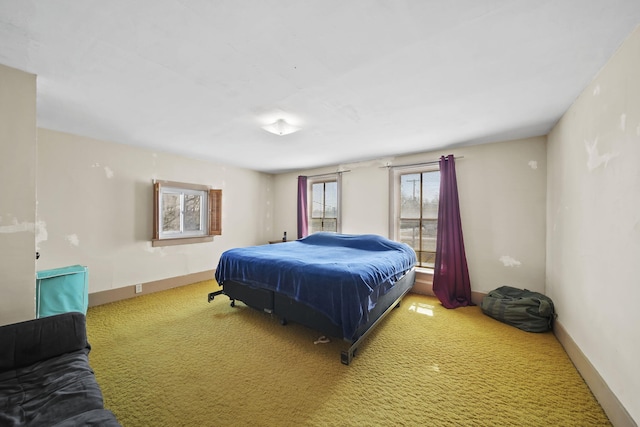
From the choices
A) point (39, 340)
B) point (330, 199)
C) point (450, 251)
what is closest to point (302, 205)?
point (330, 199)

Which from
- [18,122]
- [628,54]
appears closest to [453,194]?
[628,54]

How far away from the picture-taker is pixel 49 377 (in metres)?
1.30

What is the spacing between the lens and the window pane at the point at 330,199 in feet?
16.9

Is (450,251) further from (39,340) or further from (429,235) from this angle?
(39,340)

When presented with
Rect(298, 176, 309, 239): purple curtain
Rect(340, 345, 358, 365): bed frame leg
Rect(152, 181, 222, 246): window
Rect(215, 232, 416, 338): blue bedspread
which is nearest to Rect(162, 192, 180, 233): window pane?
Rect(152, 181, 222, 246): window

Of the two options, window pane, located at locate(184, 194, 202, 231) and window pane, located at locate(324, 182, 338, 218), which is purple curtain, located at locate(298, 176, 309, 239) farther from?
window pane, located at locate(184, 194, 202, 231)

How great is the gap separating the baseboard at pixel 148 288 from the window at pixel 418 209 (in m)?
3.78

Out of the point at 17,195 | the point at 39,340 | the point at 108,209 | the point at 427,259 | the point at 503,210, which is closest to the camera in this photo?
the point at 39,340

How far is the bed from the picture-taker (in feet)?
7.02

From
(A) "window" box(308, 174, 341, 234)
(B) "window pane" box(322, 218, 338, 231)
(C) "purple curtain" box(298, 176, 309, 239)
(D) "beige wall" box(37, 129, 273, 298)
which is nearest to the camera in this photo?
(D) "beige wall" box(37, 129, 273, 298)

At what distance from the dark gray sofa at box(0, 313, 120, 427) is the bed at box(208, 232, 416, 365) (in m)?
1.53

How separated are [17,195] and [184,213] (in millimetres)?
2733

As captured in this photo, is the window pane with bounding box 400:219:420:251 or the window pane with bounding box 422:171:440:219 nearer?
the window pane with bounding box 422:171:440:219

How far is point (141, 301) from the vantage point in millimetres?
3508
